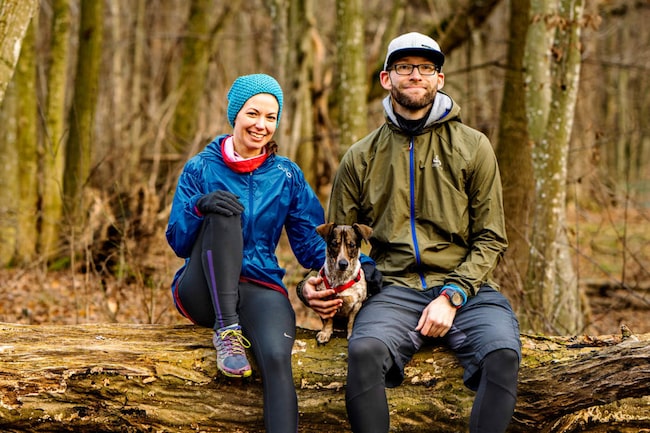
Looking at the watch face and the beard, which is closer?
the watch face

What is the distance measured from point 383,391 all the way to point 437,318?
49 cm

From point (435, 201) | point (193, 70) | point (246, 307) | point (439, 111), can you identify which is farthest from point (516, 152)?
point (193, 70)

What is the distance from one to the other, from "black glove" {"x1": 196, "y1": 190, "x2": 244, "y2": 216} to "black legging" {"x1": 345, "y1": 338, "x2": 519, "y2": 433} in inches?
38.8

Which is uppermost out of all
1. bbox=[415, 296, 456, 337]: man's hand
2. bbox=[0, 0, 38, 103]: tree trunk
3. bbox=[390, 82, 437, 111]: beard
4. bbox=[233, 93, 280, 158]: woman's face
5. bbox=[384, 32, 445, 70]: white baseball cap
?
bbox=[0, 0, 38, 103]: tree trunk

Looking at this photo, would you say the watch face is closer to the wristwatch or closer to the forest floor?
the wristwatch

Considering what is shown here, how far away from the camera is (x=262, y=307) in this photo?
3.82 meters

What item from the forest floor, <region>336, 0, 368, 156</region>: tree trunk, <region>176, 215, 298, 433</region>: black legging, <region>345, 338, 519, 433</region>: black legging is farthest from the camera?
<region>336, 0, 368, 156</region>: tree trunk

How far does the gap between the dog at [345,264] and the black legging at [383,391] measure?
0.43 meters

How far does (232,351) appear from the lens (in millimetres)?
3682

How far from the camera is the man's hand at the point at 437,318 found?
3.62 metres

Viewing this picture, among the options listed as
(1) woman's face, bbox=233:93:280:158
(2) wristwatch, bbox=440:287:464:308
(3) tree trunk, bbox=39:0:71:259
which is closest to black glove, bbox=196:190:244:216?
(1) woman's face, bbox=233:93:280:158

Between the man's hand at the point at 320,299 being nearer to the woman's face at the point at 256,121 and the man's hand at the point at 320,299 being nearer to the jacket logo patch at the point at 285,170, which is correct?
the jacket logo patch at the point at 285,170

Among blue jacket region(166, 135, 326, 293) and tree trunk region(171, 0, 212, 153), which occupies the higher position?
tree trunk region(171, 0, 212, 153)

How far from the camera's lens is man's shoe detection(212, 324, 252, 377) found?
3641 millimetres
